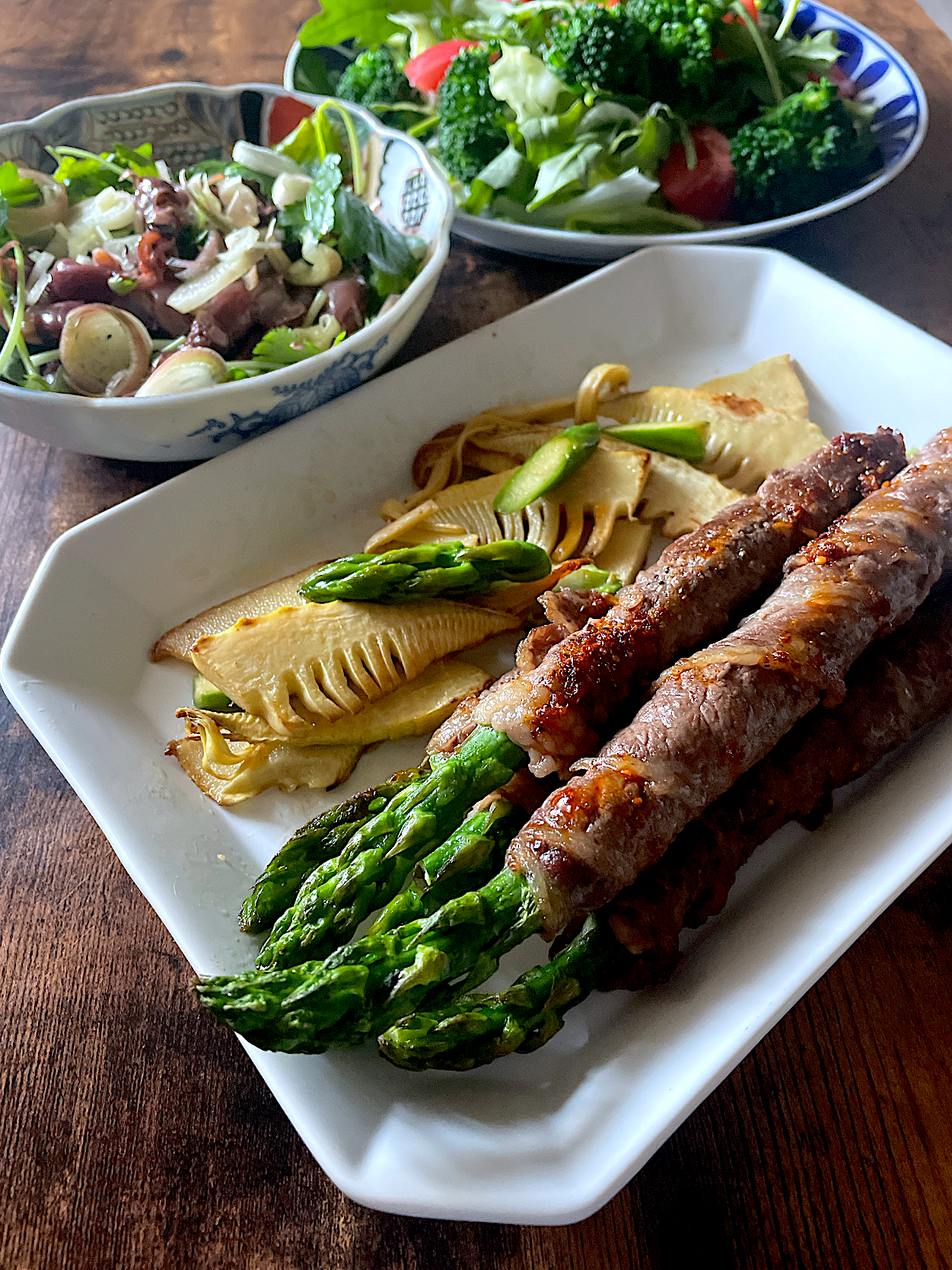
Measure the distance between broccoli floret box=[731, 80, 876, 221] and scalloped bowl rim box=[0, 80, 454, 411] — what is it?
138cm

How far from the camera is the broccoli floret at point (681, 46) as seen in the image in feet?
12.7

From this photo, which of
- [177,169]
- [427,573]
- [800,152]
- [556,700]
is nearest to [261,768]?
[427,573]

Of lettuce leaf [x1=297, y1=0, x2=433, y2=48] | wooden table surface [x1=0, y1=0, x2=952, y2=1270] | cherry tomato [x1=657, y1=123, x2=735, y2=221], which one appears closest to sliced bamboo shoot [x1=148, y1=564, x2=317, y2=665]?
wooden table surface [x1=0, y1=0, x2=952, y2=1270]

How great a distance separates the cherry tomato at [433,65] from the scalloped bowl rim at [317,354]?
819mm

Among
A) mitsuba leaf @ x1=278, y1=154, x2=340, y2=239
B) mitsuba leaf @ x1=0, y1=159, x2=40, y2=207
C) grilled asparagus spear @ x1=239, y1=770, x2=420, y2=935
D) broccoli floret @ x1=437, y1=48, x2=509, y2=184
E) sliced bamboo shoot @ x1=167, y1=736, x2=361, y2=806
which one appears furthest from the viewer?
broccoli floret @ x1=437, y1=48, x2=509, y2=184

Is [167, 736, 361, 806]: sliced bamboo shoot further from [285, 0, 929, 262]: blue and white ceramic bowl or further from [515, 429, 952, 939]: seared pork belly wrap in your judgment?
[285, 0, 929, 262]: blue and white ceramic bowl

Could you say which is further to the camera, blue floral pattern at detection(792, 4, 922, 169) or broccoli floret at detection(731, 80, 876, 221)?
blue floral pattern at detection(792, 4, 922, 169)

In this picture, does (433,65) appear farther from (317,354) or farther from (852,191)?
(317,354)

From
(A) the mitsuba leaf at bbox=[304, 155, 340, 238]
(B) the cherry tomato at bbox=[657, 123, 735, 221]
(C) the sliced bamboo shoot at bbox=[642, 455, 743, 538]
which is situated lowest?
(C) the sliced bamboo shoot at bbox=[642, 455, 743, 538]

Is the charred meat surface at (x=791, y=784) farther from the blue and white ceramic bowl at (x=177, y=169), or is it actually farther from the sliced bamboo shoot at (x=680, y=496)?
the blue and white ceramic bowl at (x=177, y=169)

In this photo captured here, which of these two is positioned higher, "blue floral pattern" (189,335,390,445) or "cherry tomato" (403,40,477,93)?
"cherry tomato" (403,40,477,93)

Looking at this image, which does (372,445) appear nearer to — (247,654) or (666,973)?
(247,654)

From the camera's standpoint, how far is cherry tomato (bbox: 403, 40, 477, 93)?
4355mm

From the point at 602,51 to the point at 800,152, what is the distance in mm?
942
